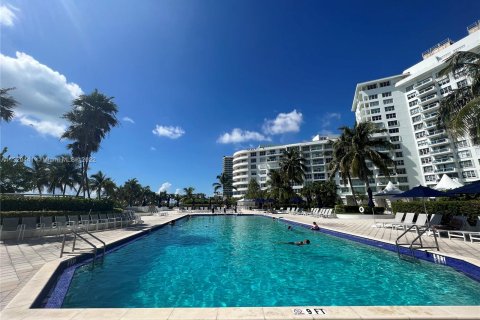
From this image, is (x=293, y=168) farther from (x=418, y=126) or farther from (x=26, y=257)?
(x=26, y=257)

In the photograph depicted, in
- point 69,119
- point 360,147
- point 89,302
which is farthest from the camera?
point 360,147

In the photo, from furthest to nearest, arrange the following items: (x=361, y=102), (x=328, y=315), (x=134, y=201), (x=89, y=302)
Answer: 1. (x=134, y=201)
2. (x=361, y=102)
3. (x=89, y=302)
4. (x=328, y=315)

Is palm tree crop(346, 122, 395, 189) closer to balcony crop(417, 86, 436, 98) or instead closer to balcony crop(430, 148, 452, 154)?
balcony crop(430, 148, 452, 154)

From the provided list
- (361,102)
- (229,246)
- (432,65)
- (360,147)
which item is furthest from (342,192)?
(229,246)

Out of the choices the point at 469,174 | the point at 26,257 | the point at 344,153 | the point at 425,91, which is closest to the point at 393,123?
the point at 425,91

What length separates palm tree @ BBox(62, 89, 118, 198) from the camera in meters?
25.8

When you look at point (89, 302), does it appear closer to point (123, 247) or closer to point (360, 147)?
point (123, 247)

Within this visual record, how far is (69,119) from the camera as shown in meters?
25.9

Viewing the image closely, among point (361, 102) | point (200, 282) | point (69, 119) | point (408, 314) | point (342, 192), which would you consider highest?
point (361, 102)

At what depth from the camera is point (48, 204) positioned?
1772cm

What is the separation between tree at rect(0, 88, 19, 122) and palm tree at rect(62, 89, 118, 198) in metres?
7.10

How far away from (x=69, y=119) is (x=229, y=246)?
80.1 ft

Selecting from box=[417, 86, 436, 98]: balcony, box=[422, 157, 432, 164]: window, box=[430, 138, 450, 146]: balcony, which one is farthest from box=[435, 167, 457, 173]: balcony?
box=[417, 86, 436, 98]: balcony

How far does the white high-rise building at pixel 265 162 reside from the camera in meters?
79.8
